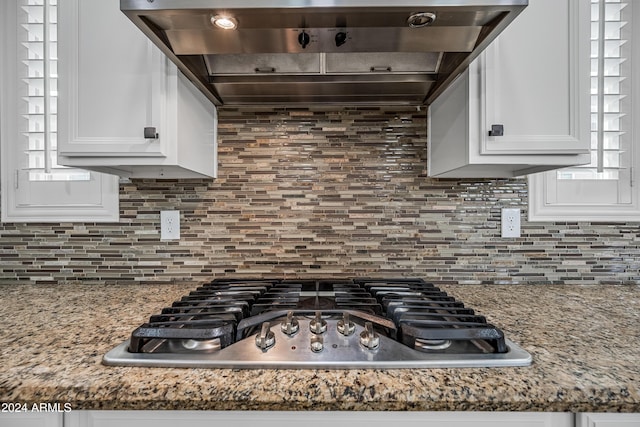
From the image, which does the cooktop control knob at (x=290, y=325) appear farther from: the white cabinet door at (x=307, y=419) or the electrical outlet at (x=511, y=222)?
the electrical outlet at (x=511, y=222)

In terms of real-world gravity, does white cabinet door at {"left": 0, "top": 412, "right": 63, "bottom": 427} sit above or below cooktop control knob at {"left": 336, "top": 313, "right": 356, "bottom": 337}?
below

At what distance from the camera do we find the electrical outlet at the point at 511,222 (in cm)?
129

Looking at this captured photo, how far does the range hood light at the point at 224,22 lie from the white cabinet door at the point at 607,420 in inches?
45.0

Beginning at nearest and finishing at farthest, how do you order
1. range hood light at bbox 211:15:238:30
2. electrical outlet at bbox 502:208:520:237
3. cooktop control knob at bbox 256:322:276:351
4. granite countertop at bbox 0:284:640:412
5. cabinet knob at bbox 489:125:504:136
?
granite countertop at bbox 0:284:640:412 < cooktop control knob at bbox 256:322:276:351 < range hood light at bbox 211:15:238:30 < cabinet knob at bbox 489:125:504:136 < electrical outlet at bbox 502:208:520:237

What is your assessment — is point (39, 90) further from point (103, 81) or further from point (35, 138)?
point (103, 81)

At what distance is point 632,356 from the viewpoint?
2.21ft

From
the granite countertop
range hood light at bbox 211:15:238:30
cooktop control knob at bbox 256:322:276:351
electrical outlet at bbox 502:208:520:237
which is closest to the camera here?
the granite countertop

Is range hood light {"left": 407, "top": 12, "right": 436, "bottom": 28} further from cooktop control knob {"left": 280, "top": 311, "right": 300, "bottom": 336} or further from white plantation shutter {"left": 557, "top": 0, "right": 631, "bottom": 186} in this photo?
white plantation shutter {"left": 557, "top": 0, "right": 631, "bottom": 186}

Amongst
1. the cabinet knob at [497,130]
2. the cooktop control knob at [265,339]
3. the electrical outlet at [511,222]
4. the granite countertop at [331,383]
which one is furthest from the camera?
the electrical outlet at [511,222]

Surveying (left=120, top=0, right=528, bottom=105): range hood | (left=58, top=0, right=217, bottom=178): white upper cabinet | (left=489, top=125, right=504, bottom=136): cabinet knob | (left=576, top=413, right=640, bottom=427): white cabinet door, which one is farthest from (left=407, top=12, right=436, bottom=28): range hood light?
(left=576, top=413, right=640, bottom=427): white cabinet door

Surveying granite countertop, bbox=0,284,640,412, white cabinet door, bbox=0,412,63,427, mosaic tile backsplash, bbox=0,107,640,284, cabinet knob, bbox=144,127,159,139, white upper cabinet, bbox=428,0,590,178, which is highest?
white upper cabinet, bbox=428,0,590,178

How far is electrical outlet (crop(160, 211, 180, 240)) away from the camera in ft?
4.25

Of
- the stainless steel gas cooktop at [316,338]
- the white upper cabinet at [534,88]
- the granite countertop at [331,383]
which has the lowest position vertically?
the granite countertop at [331,383]

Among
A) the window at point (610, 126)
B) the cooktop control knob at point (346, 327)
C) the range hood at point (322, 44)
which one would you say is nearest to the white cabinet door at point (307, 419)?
the cooktop control knob at point (346, 327)
